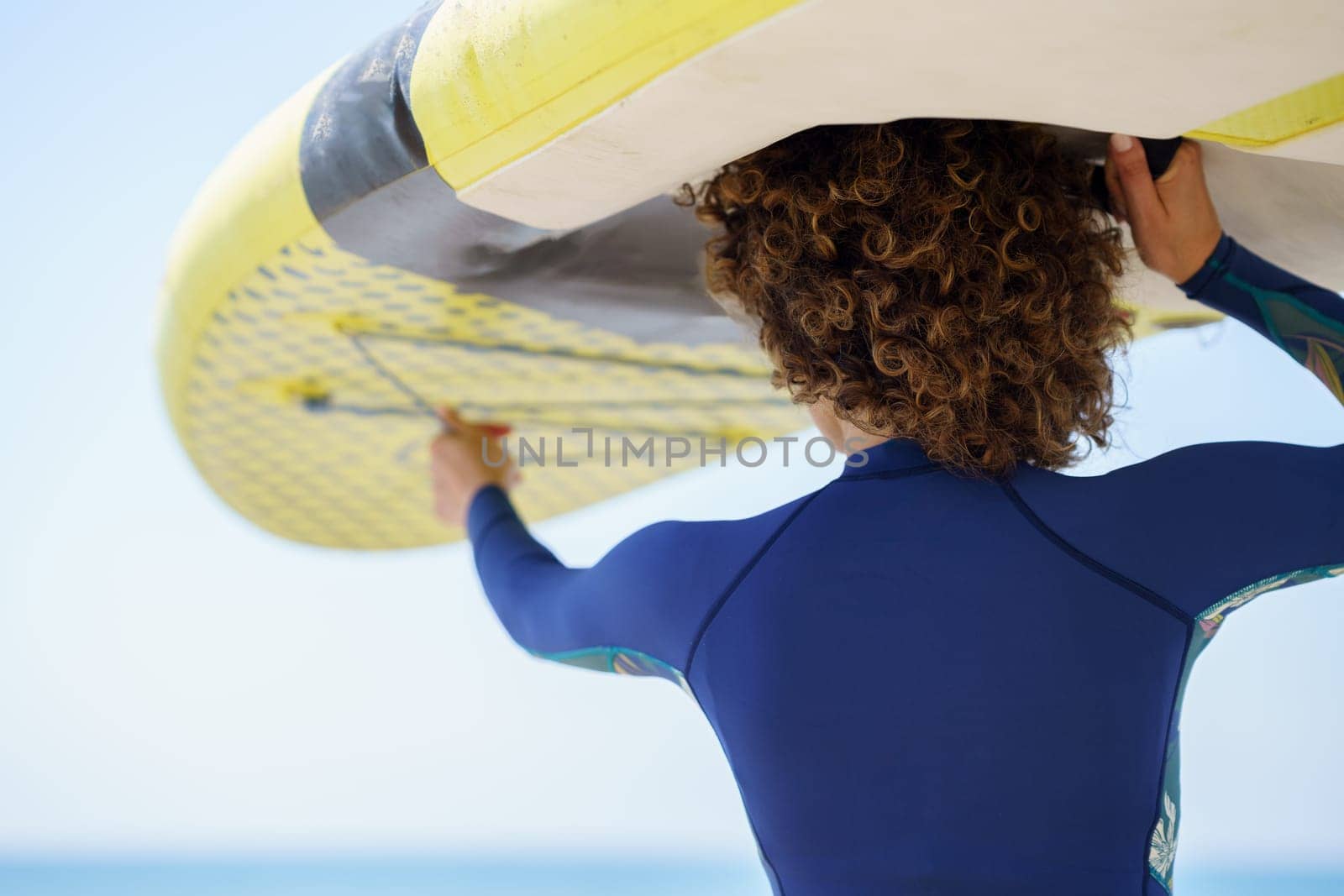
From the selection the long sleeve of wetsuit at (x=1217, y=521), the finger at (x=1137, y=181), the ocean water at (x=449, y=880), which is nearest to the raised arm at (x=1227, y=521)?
the long sleeve of wetsuit at (x=1217, y=521)

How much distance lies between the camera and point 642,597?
0.74 metres

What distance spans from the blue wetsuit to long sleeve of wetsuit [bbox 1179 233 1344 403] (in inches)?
5.1

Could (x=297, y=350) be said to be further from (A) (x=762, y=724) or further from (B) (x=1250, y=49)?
(B) (x=1250, y=49)

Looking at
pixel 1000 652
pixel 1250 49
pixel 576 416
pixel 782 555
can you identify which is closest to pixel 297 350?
pixel 576 416

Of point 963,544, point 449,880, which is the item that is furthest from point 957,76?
point 449,880

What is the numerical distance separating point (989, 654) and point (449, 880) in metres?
5.10

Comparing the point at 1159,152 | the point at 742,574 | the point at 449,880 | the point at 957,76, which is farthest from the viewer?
the point at 449,880

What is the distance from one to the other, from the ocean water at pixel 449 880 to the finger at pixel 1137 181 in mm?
3732

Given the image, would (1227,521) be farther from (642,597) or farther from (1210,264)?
(642,597)

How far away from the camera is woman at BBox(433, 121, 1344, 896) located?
2.06 feet

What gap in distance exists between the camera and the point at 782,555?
69 centimetres

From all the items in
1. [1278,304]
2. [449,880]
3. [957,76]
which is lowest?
[449,880]

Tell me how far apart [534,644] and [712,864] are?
555 cm

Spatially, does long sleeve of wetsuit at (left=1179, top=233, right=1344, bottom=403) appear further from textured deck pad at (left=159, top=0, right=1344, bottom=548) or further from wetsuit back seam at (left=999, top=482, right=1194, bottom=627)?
wetsuit back seam at (left=999, top=482, right=1194, bottom=627)
